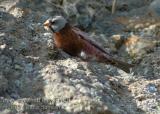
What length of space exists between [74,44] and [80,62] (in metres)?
0.29

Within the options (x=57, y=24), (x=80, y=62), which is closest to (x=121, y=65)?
(x=80, y=62)

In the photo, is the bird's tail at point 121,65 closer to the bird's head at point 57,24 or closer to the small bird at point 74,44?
the small bird at point 74,44

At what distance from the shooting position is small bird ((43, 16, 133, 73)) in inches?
169

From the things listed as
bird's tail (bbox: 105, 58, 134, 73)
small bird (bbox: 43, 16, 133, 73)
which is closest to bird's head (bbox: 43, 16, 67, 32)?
small bird (bbox: 43, 16, 133, 73)

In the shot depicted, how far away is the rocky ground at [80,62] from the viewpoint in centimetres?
337

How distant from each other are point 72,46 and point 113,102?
89 cm

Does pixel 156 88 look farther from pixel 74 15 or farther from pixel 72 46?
pixel 74 15

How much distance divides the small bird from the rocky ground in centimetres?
9

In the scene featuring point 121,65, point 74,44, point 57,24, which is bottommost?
point 121,65

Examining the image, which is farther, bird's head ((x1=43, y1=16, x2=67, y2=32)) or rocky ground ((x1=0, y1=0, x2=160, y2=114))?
bird's head ((x1=43, y1=16, x2=67, y2=32))

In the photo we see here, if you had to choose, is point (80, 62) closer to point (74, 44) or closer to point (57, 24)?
point (74, 44)

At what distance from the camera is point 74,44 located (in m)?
4.34

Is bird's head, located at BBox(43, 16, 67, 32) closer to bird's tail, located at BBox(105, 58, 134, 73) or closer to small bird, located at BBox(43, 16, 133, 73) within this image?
small bird, located at BBox(43, 16, 133, 73)

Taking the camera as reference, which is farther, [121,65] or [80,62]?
[121,65]
